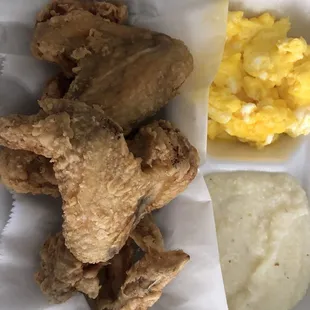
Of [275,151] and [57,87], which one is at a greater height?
[57,87]

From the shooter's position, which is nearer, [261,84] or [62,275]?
[62,275]

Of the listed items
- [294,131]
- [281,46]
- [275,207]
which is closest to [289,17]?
[281,46]

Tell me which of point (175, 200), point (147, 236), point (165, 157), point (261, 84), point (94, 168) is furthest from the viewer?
point (261, 84)

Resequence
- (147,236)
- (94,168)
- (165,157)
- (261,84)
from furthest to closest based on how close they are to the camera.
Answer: (261,84) → (147,236) → (165,157) → (94,168)

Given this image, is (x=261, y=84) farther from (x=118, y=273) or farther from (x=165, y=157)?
(x=118, y=273)

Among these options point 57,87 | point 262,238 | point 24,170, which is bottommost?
point 262,238

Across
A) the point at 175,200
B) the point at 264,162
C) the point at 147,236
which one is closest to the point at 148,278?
the point at 147,236

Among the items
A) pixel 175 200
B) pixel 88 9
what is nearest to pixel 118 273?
pixel 175 200
